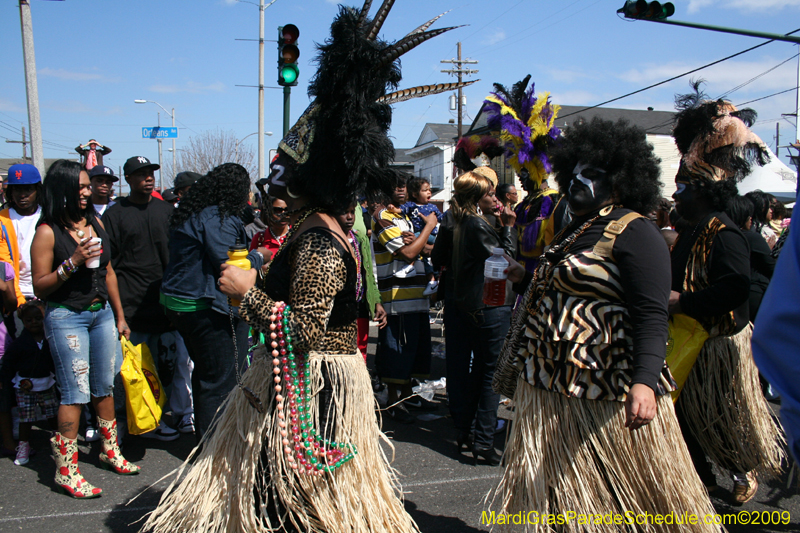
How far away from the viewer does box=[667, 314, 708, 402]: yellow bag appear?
10.3 ft

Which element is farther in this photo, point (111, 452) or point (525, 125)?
point (525, 125)

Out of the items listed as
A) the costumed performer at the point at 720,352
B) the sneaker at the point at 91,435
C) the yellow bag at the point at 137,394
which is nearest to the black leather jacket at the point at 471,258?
the costumed performer at the point at 720,352

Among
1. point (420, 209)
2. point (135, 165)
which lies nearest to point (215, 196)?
point (135, 165)

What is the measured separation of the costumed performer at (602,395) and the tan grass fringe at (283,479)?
0.59 metres

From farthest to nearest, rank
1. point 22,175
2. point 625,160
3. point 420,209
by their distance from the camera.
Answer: point 420,209 → point 22,175 → point 625,160

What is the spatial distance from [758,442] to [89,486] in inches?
156

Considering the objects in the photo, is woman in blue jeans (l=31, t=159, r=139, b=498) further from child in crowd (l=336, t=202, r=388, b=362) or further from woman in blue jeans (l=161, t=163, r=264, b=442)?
child in crowd (l=336, t=202, r=388, b=362)

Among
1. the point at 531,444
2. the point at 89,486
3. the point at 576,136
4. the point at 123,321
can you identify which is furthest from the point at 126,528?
the point at 576,136

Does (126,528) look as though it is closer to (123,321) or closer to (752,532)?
(123,321)

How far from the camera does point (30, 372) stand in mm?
4109

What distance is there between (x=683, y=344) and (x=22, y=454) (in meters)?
4.37

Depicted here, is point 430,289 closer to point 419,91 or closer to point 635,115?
point 419,91

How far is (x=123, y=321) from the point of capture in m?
4.09

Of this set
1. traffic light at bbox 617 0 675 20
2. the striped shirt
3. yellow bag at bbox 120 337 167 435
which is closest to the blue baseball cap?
yellow bag at bbox 120 337 167 435
